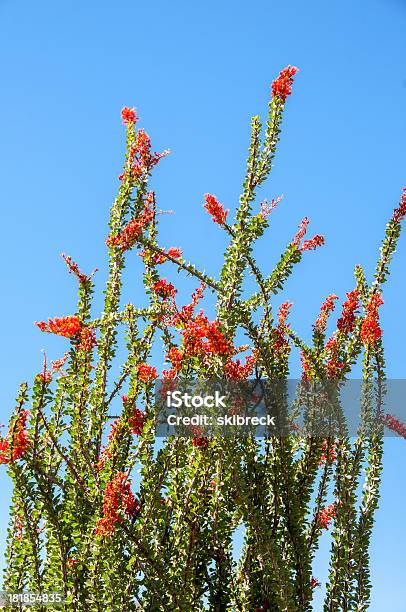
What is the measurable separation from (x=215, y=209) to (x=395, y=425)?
6.64 ft

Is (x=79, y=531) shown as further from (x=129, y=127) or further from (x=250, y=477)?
(x=129, y=127)

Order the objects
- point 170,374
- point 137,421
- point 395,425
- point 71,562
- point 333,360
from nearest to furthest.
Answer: point 71,562 → point 170,374 → point 137,421 → point 395,425 → point 333,360

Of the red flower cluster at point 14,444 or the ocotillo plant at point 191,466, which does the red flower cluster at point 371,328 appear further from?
the red flower cluster at point 14,444

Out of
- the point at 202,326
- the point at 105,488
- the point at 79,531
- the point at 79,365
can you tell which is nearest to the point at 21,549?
the point at 79,531

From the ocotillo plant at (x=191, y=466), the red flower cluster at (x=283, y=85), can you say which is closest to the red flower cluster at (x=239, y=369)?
the ocotillo plant at (x=191, y=466)

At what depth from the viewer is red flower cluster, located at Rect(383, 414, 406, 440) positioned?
18.9 feet

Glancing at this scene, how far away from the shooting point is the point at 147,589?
16.8 ft

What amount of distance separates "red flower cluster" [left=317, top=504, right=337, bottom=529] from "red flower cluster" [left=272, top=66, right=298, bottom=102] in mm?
2996

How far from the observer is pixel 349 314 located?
20.1 ft

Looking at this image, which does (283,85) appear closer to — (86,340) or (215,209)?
(215,209)

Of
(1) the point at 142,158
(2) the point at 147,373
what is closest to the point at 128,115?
(1) the point at 142,158

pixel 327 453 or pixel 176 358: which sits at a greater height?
pixel 176 358

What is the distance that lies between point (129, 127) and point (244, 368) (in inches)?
86.5

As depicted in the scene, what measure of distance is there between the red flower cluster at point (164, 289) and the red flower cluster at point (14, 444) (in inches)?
58.6
